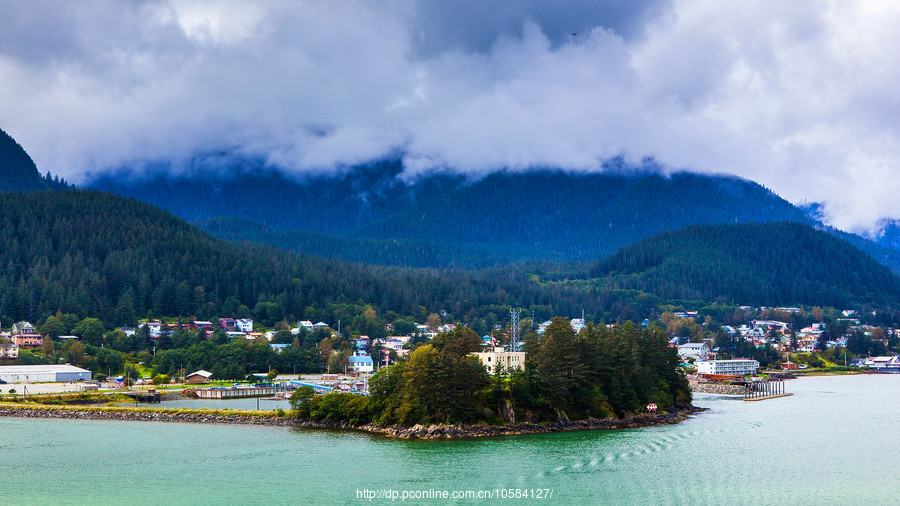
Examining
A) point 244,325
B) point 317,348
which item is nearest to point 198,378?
point 317,348

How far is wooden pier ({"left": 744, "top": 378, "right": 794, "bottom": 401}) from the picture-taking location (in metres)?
97.2

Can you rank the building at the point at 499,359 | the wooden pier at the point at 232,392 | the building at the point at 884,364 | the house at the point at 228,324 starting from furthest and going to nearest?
the building at the point at 884,364 → the house at the point at 228,324 → the wooden pier at the point at 232,392 → the building at the point at 499,359

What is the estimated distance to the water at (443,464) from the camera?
43562 mm

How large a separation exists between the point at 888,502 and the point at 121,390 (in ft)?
216

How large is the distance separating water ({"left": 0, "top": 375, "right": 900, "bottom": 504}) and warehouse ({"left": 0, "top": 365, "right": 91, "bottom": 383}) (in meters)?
21.2

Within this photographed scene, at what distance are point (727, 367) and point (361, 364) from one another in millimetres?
49674

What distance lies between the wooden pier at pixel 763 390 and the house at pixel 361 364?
137 ft

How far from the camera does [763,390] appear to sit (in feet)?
344

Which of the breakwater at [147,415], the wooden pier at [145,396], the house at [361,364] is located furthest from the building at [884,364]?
the breakwater at [147,415]

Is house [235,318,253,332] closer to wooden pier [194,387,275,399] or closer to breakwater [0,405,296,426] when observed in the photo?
wooden pier [194,387,275,399]

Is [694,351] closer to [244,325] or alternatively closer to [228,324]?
[244,325]

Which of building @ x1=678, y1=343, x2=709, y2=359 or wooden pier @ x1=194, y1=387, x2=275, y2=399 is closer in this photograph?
wooden pier @ x1=194, y1=387, x2=275, y2=399

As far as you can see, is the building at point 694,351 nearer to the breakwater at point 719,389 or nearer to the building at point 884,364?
the building at point 884,364

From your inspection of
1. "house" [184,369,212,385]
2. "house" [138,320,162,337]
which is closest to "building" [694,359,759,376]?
"house" [184,369,212,385]
